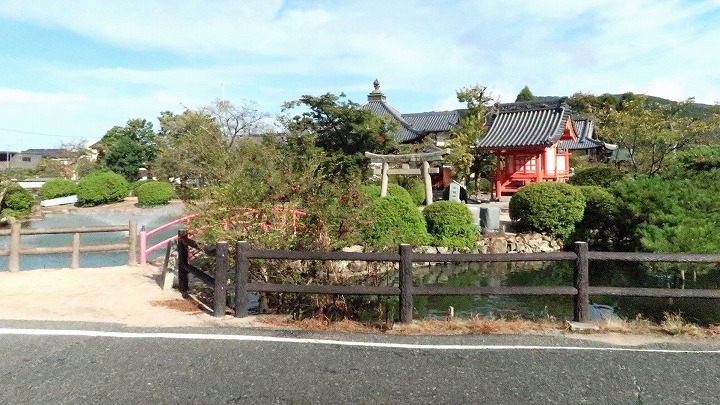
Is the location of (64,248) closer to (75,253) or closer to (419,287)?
(75,253)

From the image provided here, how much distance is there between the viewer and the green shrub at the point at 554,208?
17.4 m

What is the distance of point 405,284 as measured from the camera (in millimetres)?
6473

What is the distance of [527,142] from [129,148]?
118 feet

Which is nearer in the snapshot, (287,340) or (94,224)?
(287,340)

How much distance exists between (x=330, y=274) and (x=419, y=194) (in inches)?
691

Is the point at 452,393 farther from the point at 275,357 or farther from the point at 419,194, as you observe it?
the point at 419,194

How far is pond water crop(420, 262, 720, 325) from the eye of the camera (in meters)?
10.4

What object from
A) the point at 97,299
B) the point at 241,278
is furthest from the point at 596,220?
the point at 97,299

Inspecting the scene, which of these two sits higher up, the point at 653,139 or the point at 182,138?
the point at 182,138

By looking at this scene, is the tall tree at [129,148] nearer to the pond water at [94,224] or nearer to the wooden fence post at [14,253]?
the pond water at [94,224]

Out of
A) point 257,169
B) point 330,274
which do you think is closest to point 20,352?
point 330,274

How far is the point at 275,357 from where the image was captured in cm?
517

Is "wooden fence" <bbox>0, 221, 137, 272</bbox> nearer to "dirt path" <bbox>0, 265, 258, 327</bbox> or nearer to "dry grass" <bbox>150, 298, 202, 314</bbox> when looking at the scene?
"dirt path" <bbox>0, 265, 258, 327</bbox>

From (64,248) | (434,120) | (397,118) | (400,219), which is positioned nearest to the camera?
(64,248)
